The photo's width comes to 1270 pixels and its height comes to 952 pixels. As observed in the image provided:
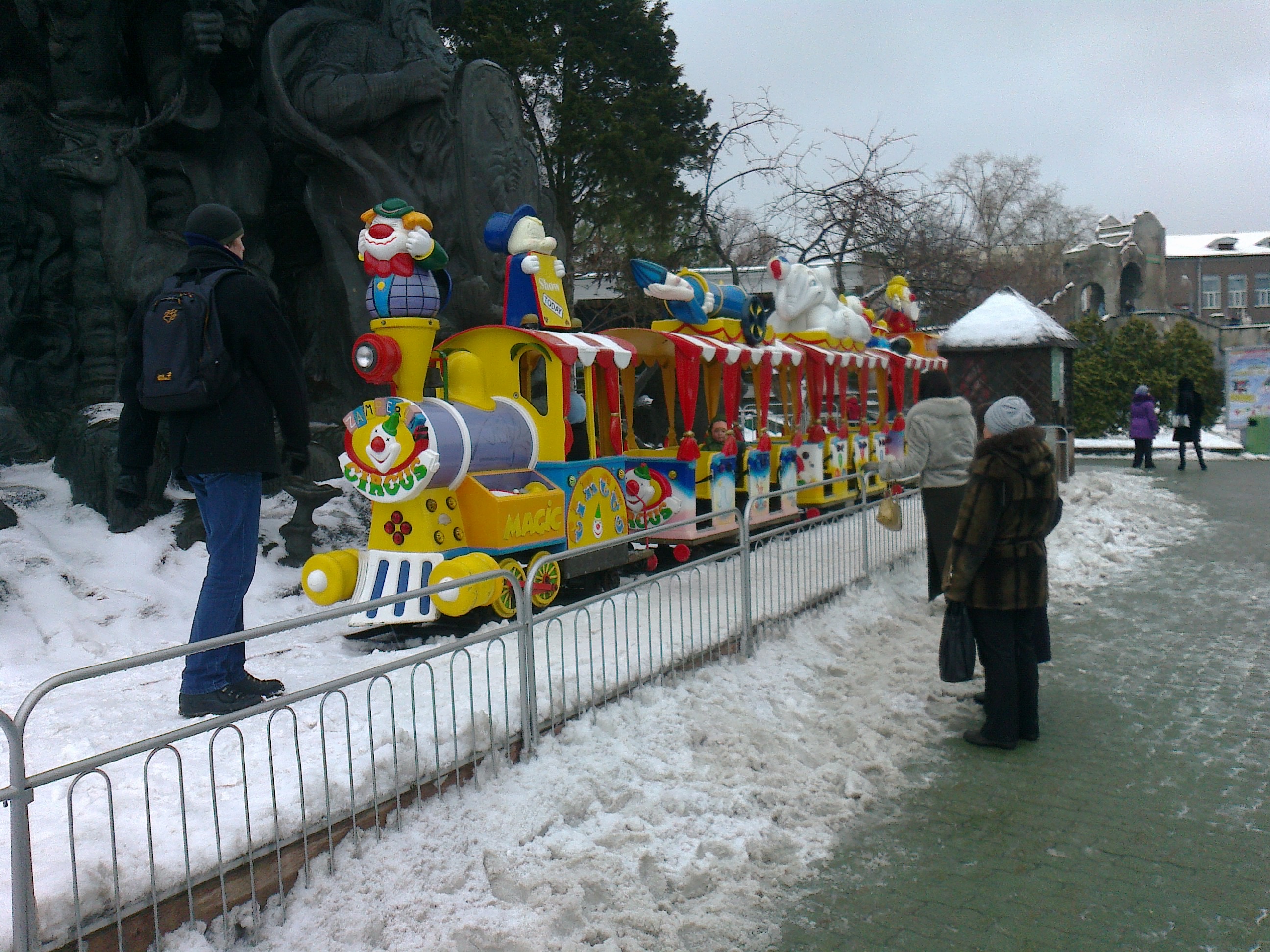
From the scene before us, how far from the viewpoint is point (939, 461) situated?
7.28 m

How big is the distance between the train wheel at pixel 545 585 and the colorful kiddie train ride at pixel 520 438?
1 centimetres

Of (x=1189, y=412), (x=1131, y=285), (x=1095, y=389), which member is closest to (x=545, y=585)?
(x=1189, y=412)

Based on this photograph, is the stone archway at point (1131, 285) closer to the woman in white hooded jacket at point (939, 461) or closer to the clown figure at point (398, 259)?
the woman in white hooded jacket at point (939, 461)

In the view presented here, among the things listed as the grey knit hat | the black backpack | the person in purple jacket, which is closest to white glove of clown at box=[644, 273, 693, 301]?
the grey knit hat

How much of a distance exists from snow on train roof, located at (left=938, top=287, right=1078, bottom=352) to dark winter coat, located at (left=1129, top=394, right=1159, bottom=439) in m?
3.07

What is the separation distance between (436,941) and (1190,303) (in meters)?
63.3

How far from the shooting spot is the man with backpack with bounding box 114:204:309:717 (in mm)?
4250

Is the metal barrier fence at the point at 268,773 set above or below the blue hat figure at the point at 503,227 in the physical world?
below

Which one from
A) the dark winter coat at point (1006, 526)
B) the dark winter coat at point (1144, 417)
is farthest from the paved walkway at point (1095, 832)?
the dark winter coat at point (1144, 417)

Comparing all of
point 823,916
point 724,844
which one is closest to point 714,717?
point 724,844

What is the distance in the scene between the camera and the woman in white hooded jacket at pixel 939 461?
23.7ft

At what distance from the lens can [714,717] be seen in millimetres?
4934

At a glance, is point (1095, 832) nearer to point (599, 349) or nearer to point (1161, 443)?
point (599, 349)

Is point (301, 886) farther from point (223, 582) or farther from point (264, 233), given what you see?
point (264, 233)
